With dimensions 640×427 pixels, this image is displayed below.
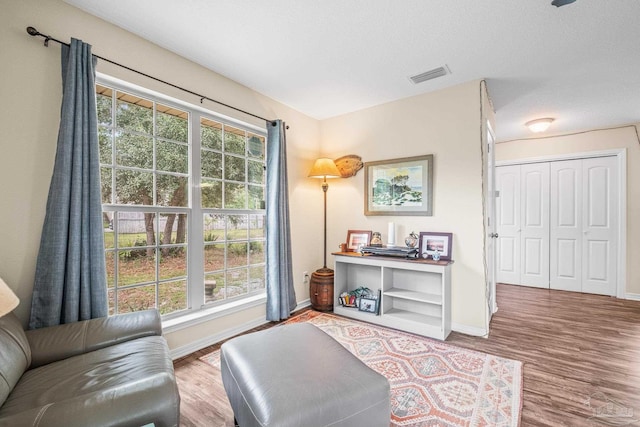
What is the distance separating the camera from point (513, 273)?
5.08 metres

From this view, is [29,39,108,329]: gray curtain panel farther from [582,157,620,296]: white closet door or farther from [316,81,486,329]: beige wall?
[582,157,620,296]: white closet door

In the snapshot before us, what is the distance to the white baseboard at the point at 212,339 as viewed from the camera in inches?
95.6

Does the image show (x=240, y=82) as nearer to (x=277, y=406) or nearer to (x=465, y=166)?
(x=465, y=166)

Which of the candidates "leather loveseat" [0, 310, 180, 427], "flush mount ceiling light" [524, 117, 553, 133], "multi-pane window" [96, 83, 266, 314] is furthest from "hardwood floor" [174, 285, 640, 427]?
"flush mount ceiling light" [524, 117, 553, 133]

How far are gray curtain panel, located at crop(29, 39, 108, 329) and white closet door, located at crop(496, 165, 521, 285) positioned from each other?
5.75 metres

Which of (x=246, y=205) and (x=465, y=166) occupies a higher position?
(x=465, y=166)

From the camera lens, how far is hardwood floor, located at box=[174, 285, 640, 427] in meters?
1.73

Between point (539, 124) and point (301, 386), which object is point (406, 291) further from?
point (539, 124)

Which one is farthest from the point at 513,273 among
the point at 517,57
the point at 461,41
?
the point at 461,41

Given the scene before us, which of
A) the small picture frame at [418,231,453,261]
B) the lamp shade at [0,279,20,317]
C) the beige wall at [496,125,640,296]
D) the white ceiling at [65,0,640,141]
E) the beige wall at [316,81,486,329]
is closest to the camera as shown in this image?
the lamp shade at [0,279,20,317]

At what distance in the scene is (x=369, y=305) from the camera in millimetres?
3252

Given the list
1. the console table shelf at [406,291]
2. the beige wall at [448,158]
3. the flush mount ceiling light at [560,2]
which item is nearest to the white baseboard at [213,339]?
the console table shelf at [406,291]

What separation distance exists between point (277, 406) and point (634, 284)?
18.3 feet

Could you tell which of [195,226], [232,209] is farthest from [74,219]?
[232,209]
